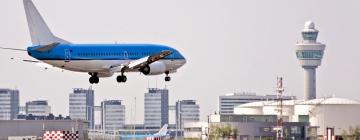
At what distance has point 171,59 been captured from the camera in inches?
6978

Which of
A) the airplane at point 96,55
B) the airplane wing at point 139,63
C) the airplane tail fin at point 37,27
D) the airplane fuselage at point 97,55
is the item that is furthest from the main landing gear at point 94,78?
the airplane tail fin at point 37,27

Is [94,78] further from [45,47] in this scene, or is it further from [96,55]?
[45,47]

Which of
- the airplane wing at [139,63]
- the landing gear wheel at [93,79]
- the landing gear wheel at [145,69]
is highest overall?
the airplane wing at [139,63]

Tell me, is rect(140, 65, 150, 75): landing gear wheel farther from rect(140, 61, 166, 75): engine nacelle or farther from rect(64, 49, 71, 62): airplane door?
rect(64, 49, 71, 62): airplane door

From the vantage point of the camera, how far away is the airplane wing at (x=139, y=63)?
170000 millimetres

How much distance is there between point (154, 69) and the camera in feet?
566

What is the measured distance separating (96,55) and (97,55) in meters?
0.14

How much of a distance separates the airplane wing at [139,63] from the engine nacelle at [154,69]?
2.53 ft

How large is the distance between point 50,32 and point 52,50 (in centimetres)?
554

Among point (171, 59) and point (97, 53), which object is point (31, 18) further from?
point (171, 59)

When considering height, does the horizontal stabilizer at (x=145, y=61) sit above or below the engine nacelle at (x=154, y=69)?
above

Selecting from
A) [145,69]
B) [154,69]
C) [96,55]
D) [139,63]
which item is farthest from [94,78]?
[154,69]

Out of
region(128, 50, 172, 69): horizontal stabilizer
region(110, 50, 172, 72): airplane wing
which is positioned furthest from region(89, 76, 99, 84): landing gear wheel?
region(128, 50, 172, 69): horizontal stabilizer

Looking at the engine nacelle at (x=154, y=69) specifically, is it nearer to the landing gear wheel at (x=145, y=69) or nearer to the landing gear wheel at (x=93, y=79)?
the landing gear wheel at (x=145, y=69)
